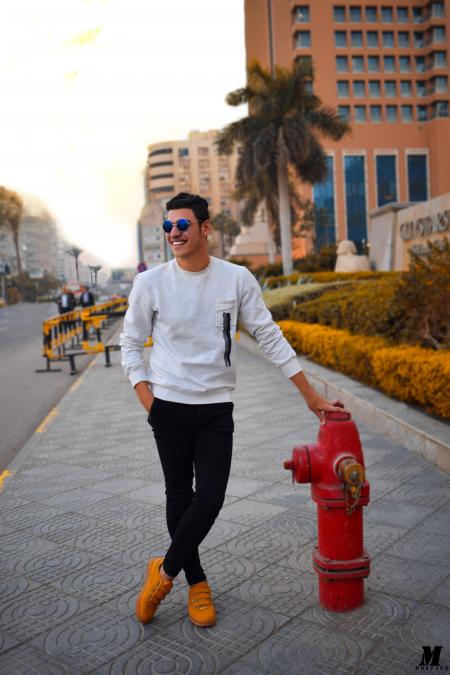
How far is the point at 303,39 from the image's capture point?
64375 millimetres

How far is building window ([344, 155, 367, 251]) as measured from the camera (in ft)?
220

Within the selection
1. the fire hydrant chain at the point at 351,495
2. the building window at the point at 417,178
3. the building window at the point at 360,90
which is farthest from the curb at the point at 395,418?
the building window at the point at 417,178

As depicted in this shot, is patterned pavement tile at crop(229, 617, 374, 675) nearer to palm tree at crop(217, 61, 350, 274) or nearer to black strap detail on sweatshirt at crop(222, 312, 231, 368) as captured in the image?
black strap detail on sweatshirt at crop(222, 312, 231, 368)

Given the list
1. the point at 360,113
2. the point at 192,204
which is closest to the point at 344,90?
the point at 360,113

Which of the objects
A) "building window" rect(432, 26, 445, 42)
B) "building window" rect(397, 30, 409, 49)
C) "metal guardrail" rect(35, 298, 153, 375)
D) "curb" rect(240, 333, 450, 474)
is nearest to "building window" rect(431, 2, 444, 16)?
"building window" rect(432, 26, 445, 42)

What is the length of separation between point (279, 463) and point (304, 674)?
10.1 feet

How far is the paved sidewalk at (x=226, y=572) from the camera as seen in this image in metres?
2.67

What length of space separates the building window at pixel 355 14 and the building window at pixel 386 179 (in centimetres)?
1317

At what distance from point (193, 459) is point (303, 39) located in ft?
224

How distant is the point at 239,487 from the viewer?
4.94m

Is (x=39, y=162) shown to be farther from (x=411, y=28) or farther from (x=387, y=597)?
(x=411, y=28)

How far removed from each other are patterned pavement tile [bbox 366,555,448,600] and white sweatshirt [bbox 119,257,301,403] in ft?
3.76

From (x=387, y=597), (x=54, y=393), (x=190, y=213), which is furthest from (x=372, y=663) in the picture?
(x=54, y=393)

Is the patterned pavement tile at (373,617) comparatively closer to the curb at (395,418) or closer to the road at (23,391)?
the curb at (395,418)
